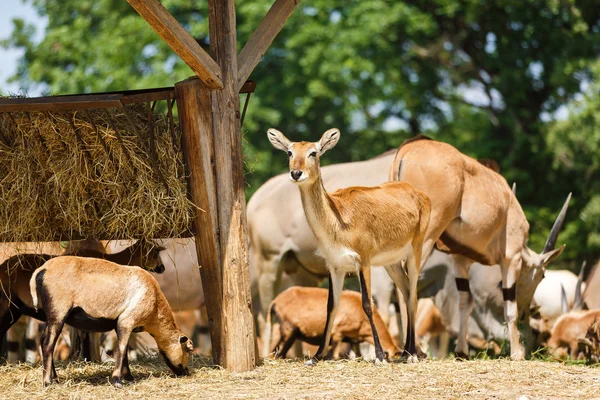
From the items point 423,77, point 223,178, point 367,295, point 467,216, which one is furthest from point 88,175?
point 423,77

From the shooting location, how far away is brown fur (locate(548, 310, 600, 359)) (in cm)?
1295

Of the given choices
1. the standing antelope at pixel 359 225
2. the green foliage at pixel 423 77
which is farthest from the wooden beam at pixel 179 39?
the green foliage at pixel 423 77

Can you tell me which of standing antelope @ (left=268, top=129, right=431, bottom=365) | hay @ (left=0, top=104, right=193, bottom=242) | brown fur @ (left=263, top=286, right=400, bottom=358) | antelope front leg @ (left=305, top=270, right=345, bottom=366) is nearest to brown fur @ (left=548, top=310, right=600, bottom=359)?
brown fur @ (left=263, top=286, right=400, bottom=358)

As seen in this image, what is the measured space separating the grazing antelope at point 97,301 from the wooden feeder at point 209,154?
89 centimetres

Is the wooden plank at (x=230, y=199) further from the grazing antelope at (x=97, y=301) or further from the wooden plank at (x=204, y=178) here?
Result: the grazing antelope at (x=97, y=301)

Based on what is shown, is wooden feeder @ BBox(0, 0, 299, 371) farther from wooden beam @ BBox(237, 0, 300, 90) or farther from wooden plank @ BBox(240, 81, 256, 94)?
wooden plank @ BBox(240, 81, 256, 94)

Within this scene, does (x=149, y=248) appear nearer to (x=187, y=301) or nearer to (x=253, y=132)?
(x=187, y=301)

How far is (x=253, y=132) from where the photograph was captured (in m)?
23.9

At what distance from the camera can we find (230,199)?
31.1 ft

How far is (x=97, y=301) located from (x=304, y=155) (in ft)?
7.74

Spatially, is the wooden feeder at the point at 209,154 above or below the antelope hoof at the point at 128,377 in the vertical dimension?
above

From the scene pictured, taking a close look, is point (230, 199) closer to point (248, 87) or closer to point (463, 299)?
point (248, 87)

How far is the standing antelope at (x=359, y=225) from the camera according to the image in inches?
371

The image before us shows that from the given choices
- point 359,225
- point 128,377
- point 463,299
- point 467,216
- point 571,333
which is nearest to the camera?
point 128,377
